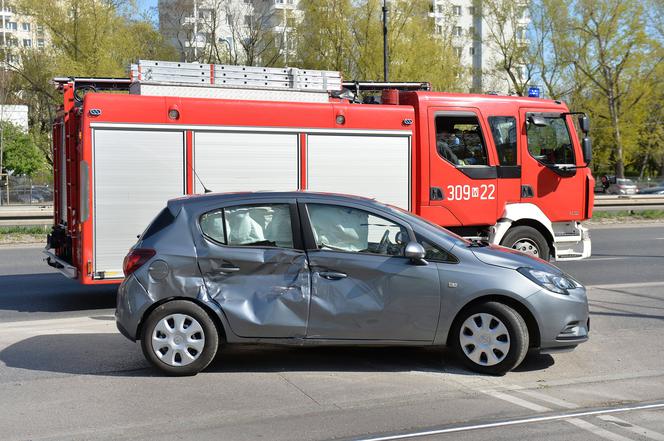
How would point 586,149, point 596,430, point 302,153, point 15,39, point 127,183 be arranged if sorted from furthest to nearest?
point 15,39
point 586,149
point 302,153
point 127,183
point 596,430

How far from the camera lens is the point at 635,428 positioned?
5469mm

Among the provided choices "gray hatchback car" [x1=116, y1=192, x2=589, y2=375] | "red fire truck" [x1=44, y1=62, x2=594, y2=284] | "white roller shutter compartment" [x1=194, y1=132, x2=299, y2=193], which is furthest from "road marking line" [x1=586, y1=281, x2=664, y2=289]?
"gray hatchback car" [x1=116, y1=192, x2=589, y2=375]

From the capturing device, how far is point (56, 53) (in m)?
41.6

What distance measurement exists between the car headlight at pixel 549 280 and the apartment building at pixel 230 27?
38828mm

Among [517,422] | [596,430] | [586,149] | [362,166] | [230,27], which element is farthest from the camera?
[230,27]

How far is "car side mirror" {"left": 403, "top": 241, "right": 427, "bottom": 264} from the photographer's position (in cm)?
677

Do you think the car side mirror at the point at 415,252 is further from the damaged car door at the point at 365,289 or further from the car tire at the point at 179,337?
the car tire at the point at 179,337

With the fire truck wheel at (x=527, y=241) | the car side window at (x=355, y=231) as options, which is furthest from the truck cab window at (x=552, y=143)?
the car side window at (x=355, y=231)

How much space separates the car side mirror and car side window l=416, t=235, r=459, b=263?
82 mm

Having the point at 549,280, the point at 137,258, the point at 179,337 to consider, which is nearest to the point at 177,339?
the point at 179,337

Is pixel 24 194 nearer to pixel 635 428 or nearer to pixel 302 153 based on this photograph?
pixel 302 153

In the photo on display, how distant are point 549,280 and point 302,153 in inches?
175

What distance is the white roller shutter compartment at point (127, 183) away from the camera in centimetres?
961

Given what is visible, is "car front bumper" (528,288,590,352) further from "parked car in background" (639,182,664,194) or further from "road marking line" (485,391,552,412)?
"parked car in background" (639,182,664,194)
